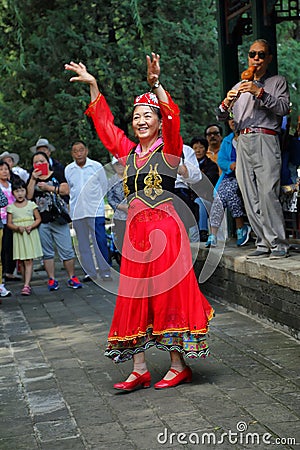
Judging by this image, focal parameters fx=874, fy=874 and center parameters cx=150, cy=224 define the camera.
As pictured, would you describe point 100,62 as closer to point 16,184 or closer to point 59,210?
point 16,184

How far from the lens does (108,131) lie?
6547mm

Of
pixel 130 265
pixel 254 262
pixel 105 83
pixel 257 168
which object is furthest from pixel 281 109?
pixel 105 83

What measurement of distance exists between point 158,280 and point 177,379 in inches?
28.0

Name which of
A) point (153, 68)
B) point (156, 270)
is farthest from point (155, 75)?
point (156, 270)

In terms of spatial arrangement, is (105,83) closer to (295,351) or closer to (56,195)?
(56,195)

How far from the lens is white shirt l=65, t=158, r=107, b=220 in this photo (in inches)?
492

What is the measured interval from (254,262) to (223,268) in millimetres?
1179

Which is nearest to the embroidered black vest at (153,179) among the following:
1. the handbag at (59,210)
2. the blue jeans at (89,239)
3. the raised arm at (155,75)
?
the raised arm at (155,75)

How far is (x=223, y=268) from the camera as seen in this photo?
31.4 feet

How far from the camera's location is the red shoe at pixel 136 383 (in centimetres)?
609

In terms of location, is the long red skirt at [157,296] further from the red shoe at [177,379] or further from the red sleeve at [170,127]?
the red sleeve at [170,127]

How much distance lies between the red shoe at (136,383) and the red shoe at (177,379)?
80mm

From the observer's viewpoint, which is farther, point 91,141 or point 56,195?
point 91,141

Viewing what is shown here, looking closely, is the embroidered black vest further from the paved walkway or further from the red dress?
the paved walkway
